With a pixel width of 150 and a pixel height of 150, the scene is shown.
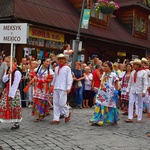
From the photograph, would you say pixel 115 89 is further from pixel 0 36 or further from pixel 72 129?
pixel 0 36

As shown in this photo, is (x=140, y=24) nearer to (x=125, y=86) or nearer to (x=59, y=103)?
(x=125, y=86)

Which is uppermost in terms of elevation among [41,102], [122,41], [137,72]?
[122,41]

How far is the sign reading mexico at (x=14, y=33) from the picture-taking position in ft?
24.8

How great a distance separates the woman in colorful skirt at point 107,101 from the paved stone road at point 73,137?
0.87 ft

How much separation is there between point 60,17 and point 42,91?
10.2 m

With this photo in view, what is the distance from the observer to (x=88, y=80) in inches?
508

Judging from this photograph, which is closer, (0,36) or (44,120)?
(0,36)

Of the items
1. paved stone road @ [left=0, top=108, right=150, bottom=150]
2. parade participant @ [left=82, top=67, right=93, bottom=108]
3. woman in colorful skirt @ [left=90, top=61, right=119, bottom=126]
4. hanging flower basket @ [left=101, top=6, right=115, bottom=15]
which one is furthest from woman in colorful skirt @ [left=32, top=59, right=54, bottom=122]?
hanging flower basket @ [left=101, top=6, right=115, bottom=15]

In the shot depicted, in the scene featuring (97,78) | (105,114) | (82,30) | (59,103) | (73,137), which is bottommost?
(73,137)

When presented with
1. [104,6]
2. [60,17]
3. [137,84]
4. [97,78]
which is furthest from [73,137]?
[104,6]

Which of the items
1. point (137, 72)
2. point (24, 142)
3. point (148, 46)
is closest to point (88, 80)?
point (137, 72)

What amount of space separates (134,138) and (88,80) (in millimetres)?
6289

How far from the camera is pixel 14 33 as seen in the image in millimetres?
7695

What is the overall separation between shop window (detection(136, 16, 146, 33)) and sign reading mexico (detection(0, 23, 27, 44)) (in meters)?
20.1
